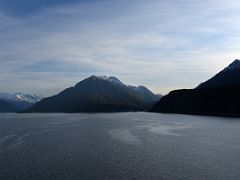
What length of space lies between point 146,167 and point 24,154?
116ft

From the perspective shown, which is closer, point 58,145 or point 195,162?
point 195,162

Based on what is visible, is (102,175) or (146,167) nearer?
(102,175)

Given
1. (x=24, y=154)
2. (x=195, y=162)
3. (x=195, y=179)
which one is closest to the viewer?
(x=195, y=179)

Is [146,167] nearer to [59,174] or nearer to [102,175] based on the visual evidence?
[102,175]

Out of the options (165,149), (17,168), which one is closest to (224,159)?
(165,149)

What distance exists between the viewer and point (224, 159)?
8556cm

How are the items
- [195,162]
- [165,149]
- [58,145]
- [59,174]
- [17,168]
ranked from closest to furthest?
[59,174], [17,168], [195,162], [165,149], [58,145]

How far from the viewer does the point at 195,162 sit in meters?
82.1

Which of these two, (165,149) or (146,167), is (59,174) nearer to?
(146,167)

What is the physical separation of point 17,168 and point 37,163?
20.3 ft

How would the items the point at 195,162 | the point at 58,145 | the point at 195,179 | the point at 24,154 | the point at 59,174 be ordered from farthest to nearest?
1. the point at 58,145
2. the point at 24,154
3. the point at 195,162
4. the point at 59,174
5. the point at 195,179

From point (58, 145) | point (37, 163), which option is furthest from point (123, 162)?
point (58, 145)

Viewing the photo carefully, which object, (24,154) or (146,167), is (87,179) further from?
(24,154)

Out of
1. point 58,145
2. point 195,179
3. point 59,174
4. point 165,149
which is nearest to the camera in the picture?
point 195,179
